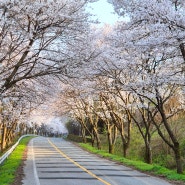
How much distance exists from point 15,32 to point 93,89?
1274 cm

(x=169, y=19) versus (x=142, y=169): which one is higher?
(x=169, y=19)

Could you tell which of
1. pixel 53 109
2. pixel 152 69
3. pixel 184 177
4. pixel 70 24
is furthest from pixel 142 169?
pixel 53 109

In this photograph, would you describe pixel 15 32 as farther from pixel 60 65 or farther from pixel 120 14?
pixel 120 14

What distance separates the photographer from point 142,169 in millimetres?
17766

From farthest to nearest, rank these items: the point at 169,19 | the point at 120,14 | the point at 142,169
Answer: the point at 142,169
the point at 120,14
the point at 169,19

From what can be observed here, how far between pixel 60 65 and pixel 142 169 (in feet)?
23.8

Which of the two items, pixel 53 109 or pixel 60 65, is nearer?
pixel 60 65

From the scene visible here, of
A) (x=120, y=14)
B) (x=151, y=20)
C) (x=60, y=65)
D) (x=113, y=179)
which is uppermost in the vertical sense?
(x=120, y=14)

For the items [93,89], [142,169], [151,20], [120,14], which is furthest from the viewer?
[93,89]

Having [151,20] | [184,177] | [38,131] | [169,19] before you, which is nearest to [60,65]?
[151,20]

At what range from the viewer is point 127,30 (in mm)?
14227

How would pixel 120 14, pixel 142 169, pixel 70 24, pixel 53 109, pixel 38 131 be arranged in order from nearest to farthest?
1. pixel 70 24
2. pixel 120 14
3. pixel 142 169
4. pixel 53 109
5. pixel 38 131

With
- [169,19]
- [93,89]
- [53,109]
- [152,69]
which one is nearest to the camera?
[169,19]

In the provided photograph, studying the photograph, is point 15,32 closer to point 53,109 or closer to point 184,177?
point 184,177
